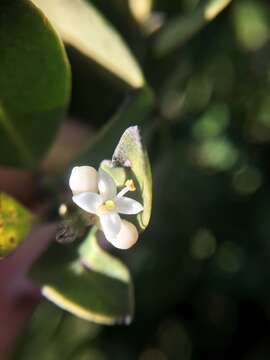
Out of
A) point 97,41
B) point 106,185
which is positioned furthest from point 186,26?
point 106,185

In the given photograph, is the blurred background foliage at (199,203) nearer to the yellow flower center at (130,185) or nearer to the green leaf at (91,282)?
the green leaf at (91,282)

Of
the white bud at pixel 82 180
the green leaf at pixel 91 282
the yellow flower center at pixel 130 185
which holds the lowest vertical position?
the green leaf at pixel 91 282

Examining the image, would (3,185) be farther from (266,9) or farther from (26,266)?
(266,9)

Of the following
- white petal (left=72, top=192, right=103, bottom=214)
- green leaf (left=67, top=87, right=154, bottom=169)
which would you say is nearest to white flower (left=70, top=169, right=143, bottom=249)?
white petal (left=72, top=192, right=103, bottom=214)

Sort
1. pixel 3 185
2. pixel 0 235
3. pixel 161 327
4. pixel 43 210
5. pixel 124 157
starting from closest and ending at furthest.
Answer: pixel 124 157, pixel 0 235, pixel 43 210, pixel 3 185, pixel 161 327

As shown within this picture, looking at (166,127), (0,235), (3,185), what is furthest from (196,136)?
(0,235)

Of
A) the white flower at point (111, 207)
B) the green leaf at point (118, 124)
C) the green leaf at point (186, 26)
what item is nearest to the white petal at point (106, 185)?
the white flower at point (111, 207)

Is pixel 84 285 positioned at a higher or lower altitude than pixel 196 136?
higher
